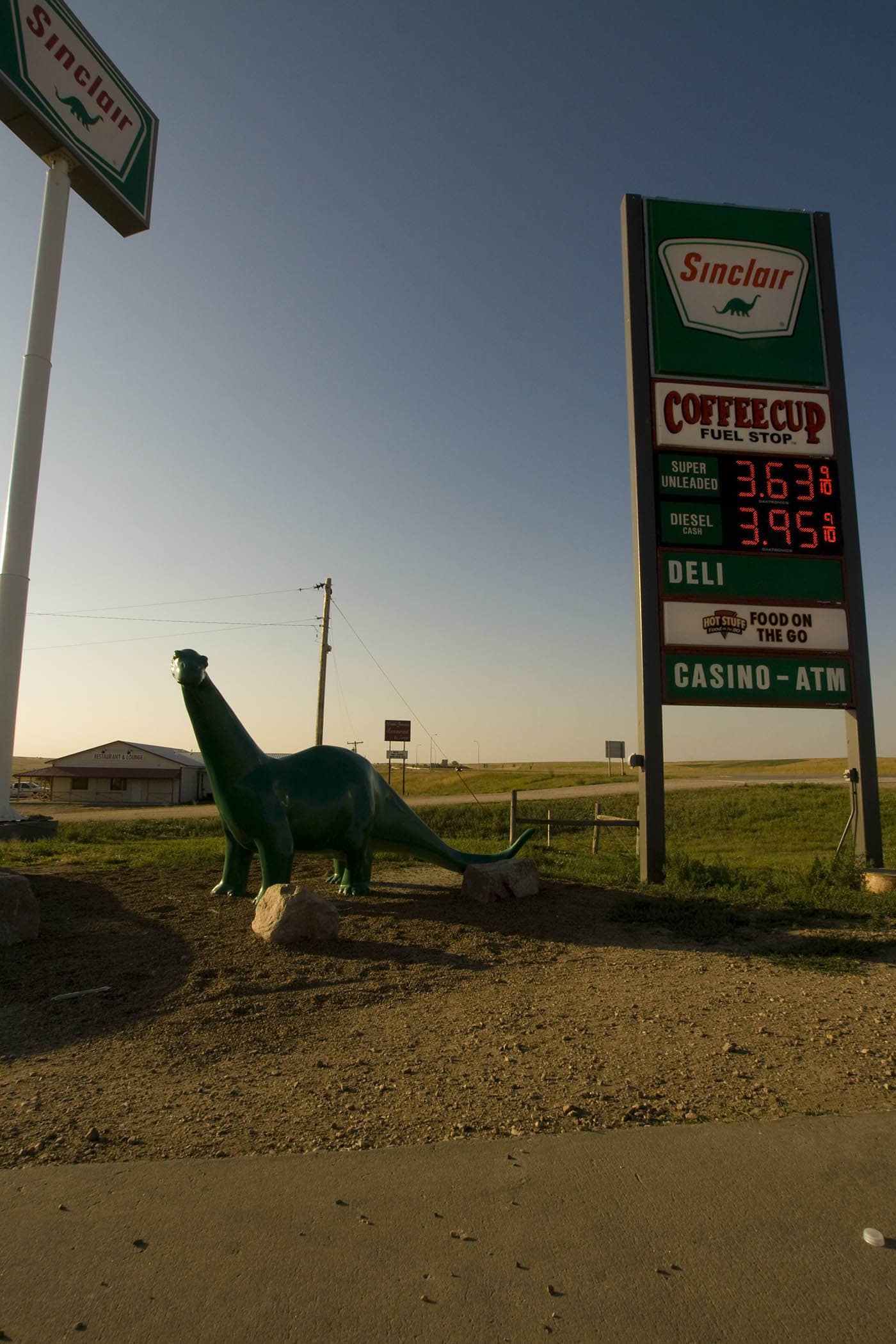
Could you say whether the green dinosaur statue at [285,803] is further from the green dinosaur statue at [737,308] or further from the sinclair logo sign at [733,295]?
the green dinosaur statue at [737,308]

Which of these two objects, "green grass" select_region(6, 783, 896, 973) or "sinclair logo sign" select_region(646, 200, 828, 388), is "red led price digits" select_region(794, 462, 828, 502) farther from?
"green grass" select_region(6, 783, 896, 973)

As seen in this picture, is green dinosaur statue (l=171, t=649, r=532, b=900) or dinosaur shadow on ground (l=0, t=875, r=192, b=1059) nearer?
dinosaur shadow on ground (l=0, t=875, r=192, b=1059)

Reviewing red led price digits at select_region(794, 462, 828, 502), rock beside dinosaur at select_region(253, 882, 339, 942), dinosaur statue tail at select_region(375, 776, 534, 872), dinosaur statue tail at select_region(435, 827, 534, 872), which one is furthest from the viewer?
red led price digits at select_region(794, 462, 828, 502)

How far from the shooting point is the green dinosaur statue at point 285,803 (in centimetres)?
750

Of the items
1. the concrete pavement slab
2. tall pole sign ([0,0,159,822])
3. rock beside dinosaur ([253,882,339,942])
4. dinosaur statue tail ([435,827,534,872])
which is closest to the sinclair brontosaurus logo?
dinosaur statue tail ([435,827,534,872])

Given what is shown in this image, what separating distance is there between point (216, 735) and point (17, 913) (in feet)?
7.28

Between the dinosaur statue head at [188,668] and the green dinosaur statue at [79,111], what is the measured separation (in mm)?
11910

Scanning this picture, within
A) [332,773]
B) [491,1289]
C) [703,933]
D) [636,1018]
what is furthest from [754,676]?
[491,1289]

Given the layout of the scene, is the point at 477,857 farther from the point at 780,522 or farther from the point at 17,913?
the point at 780,522

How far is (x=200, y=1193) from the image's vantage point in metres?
2.62

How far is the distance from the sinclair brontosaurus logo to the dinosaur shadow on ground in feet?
34.5

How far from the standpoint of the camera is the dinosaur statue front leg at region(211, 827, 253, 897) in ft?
27.2

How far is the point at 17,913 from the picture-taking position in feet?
20.3

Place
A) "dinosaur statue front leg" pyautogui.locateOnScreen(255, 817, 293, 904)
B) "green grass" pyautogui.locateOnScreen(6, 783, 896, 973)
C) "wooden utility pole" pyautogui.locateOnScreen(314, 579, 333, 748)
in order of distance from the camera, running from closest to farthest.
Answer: "green grass" pyautogui.locateOnScreen(6, 783, 896, 973) → "dinosaur statue front leg" pyautogui.locateOnScreen(255, 817, 293, 904) → "wooden utility pole" pyautogui.locateOnScreen(314, 579, 333, 748)
